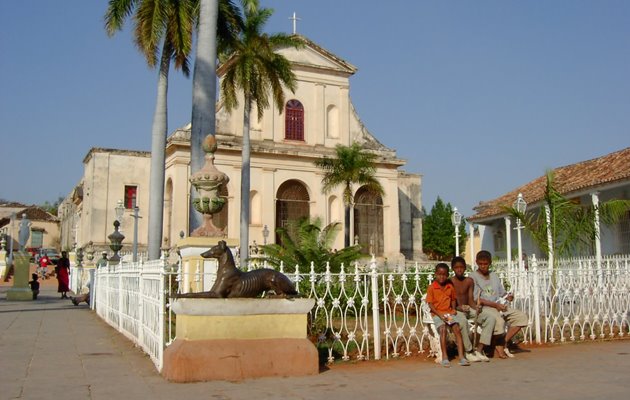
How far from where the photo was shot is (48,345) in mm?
9789

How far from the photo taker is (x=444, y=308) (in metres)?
7.98

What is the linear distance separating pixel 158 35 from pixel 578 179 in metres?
14.5

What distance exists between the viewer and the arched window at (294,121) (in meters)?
34.0

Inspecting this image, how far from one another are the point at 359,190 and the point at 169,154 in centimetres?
992

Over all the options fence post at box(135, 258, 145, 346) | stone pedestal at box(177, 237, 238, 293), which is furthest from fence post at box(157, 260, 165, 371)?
fence post at box(135, 258, 145, 346)

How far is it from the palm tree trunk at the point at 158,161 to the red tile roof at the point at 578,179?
901 centimetres

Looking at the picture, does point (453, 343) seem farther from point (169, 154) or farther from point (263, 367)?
point (169, 154)

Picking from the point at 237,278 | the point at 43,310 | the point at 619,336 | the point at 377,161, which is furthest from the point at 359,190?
the point at 237,278

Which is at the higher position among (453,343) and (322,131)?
(322,131)

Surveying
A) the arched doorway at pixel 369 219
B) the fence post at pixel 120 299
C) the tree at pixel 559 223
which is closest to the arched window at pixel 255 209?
the arched doorway at pixel 369 219

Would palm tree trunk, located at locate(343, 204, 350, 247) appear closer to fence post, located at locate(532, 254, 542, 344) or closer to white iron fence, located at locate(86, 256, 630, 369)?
white iron fence, located at locate(86, 256, 630, 369)

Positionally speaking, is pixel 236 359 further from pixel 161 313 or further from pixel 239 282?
pixel 161 313

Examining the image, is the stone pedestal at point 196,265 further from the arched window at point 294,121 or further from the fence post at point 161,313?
the arched window at point 294,121

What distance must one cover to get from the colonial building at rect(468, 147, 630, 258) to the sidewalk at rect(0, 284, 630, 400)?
843 centimetres
